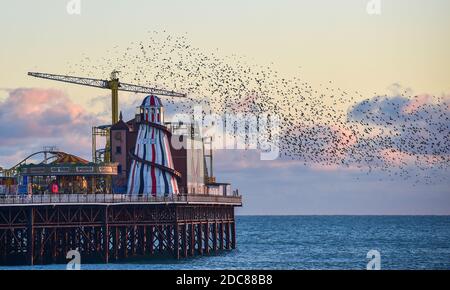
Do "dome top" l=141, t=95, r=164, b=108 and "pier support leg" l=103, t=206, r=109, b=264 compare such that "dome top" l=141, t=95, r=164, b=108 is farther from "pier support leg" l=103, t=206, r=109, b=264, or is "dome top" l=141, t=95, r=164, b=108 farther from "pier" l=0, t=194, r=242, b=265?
"pier support leg" l=103, t=206, r=109, b=264

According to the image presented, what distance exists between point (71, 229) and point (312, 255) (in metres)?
31.6

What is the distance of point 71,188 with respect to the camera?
112625 millimetres

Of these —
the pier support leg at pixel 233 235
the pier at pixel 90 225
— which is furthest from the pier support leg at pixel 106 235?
the pier support leg at pixel 233 235

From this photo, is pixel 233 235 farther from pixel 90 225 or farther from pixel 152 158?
pixel 90 225

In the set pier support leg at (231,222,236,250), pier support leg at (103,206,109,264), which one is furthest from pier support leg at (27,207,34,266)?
pier support leg at (231,222,236,250)

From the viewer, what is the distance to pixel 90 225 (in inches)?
4181

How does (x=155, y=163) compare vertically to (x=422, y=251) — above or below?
above

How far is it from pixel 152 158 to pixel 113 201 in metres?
11.1

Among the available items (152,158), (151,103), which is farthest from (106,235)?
(151,103)

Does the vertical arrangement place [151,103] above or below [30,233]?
above

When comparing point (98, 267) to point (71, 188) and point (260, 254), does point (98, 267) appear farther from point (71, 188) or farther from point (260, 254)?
point (260, 254)

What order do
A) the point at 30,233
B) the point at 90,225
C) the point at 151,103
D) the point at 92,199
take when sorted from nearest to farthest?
the point at 30,233, the point at 92,199, the point at 90,225, the point at 151,103
